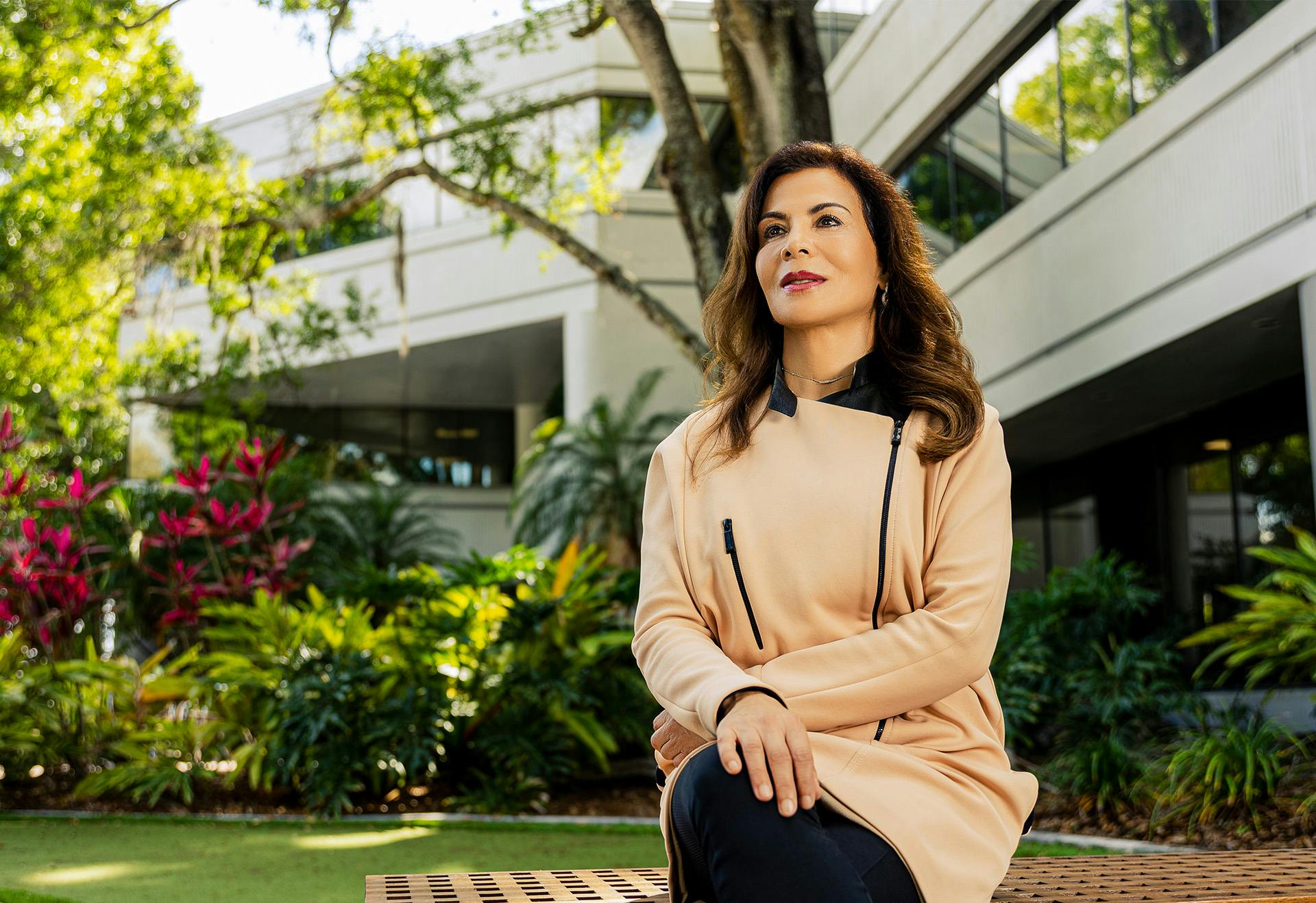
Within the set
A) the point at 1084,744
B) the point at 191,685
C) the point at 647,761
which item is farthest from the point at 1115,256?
the point at 191,685

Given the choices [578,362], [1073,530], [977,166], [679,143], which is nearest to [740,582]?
[679,143]

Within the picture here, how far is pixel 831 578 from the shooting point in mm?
1875

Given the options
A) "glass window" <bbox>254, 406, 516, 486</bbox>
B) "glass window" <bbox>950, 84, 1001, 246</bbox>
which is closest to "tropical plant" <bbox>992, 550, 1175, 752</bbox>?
"glass window" <bbox>950, 84, 1001, 246</bbox>

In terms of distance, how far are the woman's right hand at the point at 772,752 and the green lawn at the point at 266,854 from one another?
11.3 feet

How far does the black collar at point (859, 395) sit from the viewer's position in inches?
79.8

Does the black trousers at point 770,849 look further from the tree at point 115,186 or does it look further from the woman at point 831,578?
the tree at point 115,186

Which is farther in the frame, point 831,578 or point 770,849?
point 831,578

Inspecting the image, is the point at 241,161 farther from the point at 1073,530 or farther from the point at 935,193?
the point at 1073,530

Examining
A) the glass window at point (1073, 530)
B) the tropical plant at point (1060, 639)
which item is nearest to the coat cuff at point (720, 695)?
the tropical plant at point (1060, 639)

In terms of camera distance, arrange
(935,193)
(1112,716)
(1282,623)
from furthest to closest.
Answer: (935,193), (1112,716), (1282,623)

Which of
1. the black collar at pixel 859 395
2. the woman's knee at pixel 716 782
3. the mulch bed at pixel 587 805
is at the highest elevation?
the black collar at pixel 859 395

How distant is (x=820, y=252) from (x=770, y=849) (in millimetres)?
1016

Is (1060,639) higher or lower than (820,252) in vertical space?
lower

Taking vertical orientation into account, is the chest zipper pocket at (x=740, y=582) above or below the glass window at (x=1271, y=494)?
below
